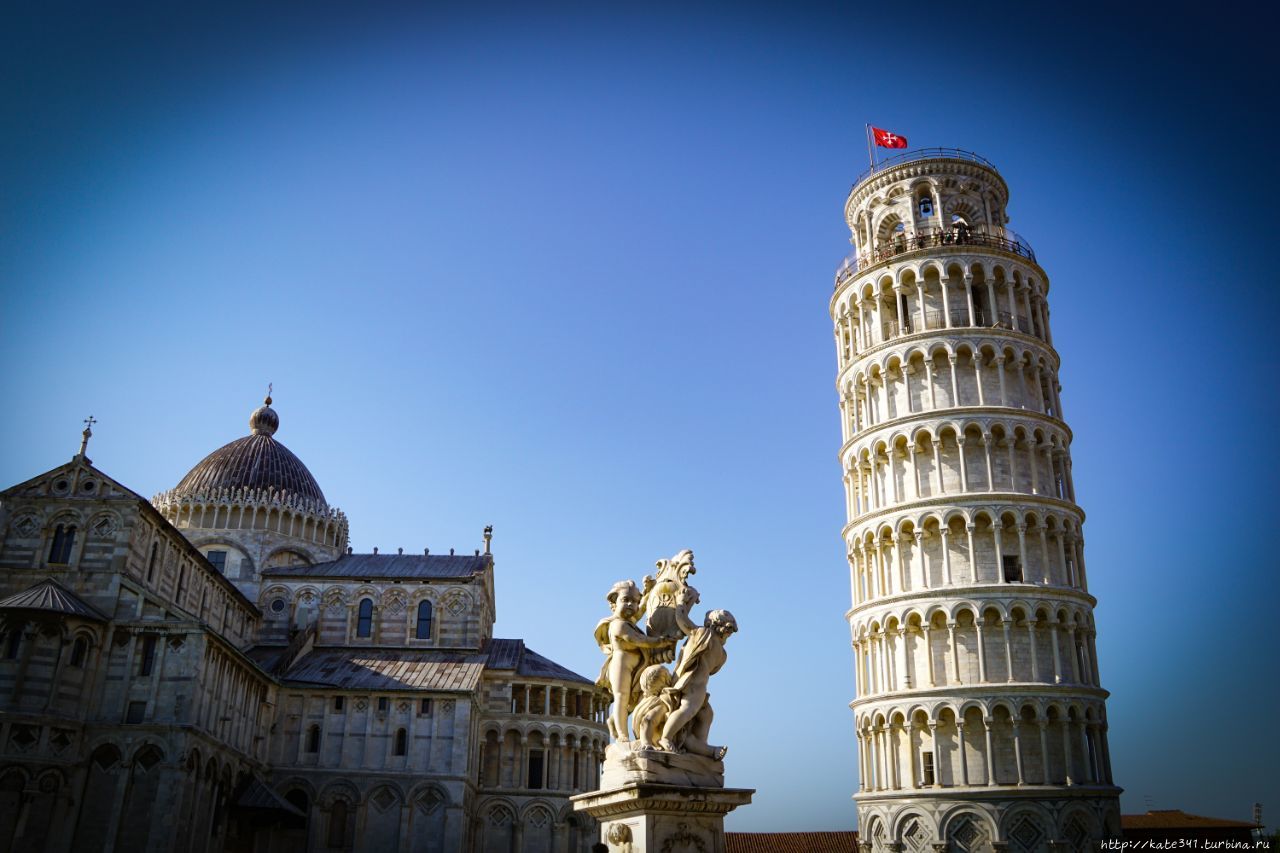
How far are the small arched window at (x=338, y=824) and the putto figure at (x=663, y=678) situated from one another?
140 feet

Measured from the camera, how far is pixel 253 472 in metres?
62.1

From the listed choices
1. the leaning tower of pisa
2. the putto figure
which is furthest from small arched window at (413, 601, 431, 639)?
the putto figure

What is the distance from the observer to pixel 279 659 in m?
54.0

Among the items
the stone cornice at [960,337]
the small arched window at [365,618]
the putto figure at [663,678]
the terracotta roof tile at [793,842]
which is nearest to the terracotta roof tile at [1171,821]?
the terracotta roof tile at [793,842]

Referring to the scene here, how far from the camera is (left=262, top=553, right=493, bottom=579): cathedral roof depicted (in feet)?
191

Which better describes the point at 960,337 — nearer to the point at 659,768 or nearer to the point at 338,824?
the point at 338,824

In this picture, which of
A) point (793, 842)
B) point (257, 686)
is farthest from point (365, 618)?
point (793, 842)

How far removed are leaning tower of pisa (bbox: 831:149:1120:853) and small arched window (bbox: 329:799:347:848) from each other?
2414cm

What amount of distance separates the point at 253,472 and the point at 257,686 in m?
17.9

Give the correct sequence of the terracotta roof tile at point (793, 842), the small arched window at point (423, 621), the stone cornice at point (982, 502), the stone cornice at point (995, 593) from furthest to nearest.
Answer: the terracotta roof tile at point (793, 842), the small arched window at point (423, 621), the stone cornice at point (982, 502), the stone cornice at point (995, 593)

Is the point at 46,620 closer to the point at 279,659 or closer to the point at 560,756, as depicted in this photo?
the point at 279,659

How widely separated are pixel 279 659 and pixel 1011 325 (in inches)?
1586

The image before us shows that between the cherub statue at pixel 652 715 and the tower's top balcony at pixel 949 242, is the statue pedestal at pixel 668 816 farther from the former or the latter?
the tower's top balcony at pixel 949 242

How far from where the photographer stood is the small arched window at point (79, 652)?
3750cm
